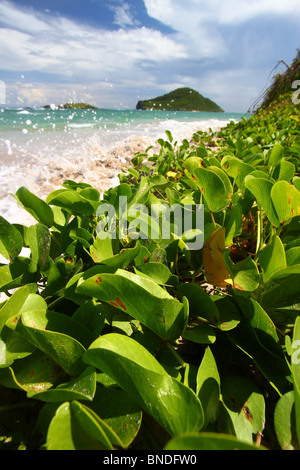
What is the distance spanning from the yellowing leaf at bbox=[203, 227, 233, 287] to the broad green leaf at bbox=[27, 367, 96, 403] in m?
0.31

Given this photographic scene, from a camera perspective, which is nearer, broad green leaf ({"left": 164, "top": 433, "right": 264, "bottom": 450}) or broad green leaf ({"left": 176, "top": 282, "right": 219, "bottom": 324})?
broad green leaf ({"left": 164, "top": 433, "right": 264, "bottom": 450})

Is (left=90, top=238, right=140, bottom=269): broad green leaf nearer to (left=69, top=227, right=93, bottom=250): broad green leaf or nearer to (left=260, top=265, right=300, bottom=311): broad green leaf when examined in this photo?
(left=69, top=227, right=93, bottom=250): broad green leaf

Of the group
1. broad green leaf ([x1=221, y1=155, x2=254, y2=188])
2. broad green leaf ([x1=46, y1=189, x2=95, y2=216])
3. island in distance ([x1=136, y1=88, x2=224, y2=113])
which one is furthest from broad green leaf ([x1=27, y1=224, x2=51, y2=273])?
island in distance ([x1=136, y1=88, x2=224, y2=113])

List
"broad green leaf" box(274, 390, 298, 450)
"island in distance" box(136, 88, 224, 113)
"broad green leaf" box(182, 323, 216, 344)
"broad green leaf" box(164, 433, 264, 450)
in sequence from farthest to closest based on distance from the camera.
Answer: "island in distance" box(136, 88, 224, 113), "broad green leaf" box(182, 323, 216, 344), "broad green leaf" box(274, 390, 298, 450), "broad green leaf" box(164, 433, 264, 450)

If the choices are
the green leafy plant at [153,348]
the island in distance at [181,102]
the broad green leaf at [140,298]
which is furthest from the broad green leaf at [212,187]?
the island in distance at [181,102]

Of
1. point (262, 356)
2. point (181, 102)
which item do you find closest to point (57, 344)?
point (262, 356)

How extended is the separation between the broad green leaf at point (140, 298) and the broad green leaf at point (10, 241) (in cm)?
30

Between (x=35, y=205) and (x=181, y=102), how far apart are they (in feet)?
137

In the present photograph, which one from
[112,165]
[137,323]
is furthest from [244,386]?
[112,165]

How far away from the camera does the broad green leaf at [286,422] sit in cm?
30

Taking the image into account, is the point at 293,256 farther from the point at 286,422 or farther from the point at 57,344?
the point at 57,344

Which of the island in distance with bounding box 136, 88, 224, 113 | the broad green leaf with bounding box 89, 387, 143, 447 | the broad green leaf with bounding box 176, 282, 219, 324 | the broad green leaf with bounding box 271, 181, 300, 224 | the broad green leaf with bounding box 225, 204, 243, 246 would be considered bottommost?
the broad green leaf with bounding box 89, 387, 143, 447

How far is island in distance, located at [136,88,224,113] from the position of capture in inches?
1486

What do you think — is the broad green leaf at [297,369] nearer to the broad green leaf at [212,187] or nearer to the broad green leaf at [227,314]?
the broad green leaf at [227,314]
